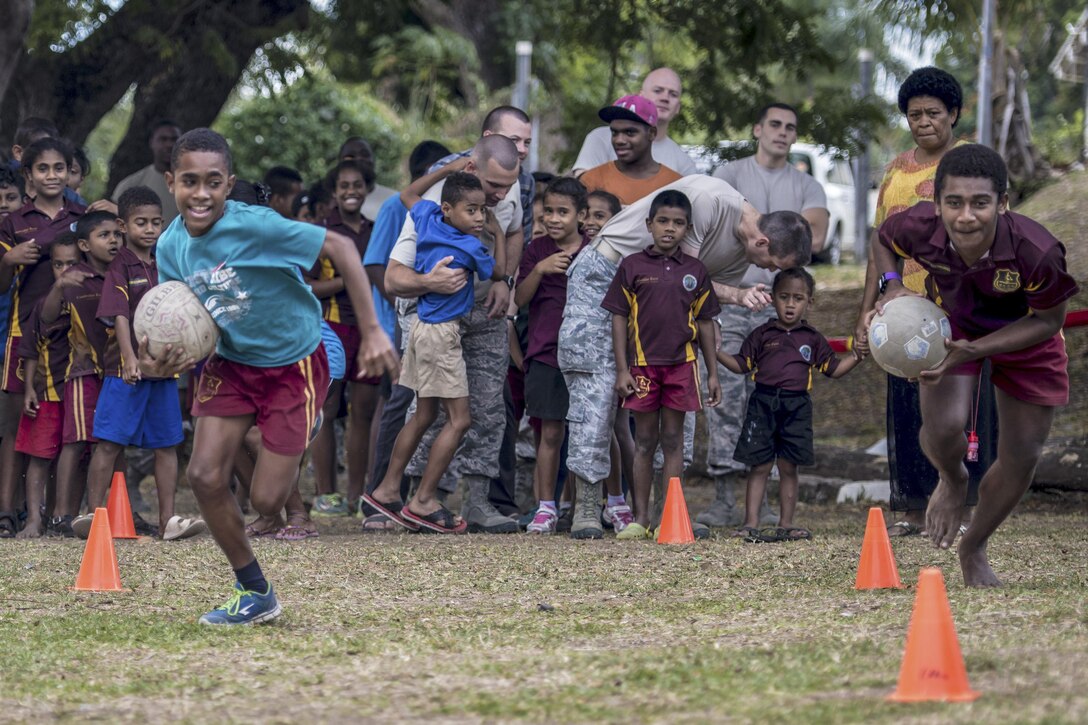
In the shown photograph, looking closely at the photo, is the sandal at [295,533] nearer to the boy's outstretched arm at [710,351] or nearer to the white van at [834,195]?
the boy's outstretched arm at [710,351]

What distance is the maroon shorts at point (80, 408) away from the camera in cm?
947

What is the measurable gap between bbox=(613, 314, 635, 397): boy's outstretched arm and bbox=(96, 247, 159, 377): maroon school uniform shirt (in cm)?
258

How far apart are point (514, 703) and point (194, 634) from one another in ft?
5.94

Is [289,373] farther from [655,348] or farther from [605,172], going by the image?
[605,172]

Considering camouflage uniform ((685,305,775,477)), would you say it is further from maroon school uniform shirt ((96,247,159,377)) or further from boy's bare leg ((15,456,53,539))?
boy's bare leg ((15,456,53,539))

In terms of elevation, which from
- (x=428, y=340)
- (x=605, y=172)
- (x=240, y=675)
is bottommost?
(x=240, y=675)

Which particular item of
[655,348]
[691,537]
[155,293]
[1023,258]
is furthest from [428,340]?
[1023,258]

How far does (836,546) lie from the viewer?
851 centimetres

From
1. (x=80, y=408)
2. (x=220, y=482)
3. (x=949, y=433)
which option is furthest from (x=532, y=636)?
(x=80, y=408)

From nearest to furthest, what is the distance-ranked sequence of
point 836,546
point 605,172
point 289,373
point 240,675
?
point 240,675
point 289,373
point 836,546
point 605,172

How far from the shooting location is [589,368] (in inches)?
364

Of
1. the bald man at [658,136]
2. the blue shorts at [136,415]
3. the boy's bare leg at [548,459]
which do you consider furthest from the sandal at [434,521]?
the bald man at [658,136]

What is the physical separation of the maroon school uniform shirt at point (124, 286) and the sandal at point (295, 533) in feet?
4.31

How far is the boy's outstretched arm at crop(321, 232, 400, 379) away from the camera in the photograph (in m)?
5.63
